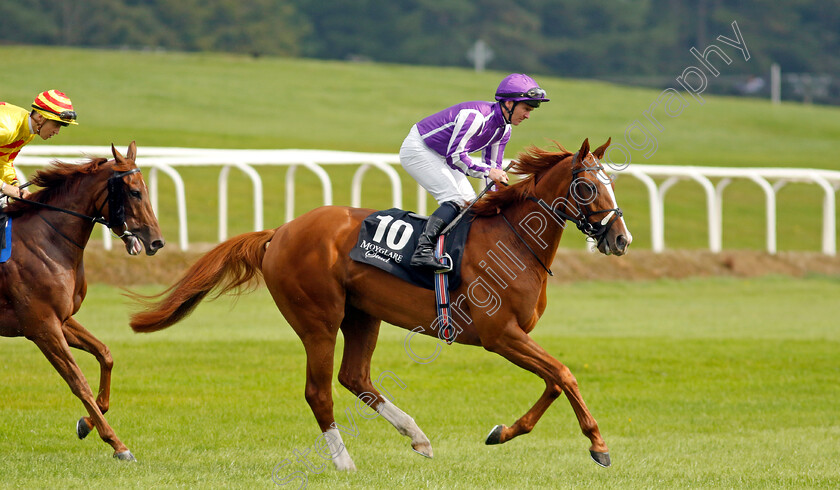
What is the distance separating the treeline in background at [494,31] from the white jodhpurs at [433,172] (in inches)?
1810

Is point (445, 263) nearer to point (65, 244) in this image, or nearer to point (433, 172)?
point (433, 172)

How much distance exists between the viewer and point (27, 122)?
6.65 meters

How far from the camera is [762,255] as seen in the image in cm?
1889

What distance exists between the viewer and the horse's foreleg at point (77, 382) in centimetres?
621

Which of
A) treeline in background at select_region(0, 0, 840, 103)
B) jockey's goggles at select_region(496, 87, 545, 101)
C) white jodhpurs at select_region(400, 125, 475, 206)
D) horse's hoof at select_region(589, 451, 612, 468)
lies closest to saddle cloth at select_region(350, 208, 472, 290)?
white jodhpurs at select_region(400, 125, 475, 206)

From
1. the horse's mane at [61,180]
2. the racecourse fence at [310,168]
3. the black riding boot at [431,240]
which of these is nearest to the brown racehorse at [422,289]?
the black riding boot at [431,240]

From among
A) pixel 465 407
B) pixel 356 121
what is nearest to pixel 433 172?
pixel 465 407

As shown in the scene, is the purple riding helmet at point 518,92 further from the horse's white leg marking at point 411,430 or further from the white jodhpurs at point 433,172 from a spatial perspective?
the horse's white leg marking at point 411,430

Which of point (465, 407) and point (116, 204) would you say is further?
point (465, 407)

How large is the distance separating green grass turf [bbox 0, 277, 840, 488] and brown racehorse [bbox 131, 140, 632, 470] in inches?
19.0

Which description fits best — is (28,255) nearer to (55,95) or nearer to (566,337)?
(55,95)

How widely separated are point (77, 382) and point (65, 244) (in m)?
0.89

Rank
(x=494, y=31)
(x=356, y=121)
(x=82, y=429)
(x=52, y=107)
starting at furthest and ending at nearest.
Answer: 1. (x=494, y=31)
2. (x=356, y=121)
3. (x=82, y=429)
4. (x=52, y=107)

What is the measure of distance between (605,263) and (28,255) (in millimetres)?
12427
